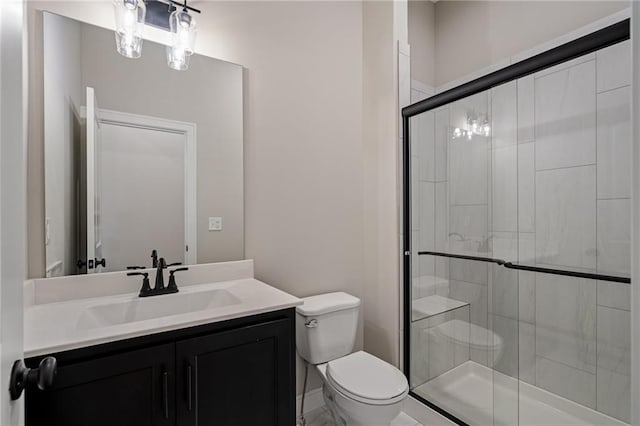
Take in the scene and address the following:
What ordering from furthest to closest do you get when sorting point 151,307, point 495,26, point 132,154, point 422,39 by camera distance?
1. point 422,39
2. point 495,26
3. point 132,154
4. point 151,307

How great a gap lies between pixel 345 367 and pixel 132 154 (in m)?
1.48

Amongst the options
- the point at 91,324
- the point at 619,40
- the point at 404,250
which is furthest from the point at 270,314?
the point at 619,40

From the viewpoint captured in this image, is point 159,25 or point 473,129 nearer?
point 159,25

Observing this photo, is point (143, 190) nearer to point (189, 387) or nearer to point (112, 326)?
point (112, 326)

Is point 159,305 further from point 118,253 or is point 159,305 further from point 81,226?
point 81,226

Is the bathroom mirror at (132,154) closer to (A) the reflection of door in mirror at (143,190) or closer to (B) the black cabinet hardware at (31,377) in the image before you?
(A) the reflection of door in mirror at (143,190)

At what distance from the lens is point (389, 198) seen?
212cm

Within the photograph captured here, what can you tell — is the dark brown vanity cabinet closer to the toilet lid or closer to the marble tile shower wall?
the toilet lid

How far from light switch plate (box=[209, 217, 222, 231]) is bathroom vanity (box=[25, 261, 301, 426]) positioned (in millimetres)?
326

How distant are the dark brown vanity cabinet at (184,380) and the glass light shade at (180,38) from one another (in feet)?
4.13

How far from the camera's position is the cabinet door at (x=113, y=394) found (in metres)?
0.95

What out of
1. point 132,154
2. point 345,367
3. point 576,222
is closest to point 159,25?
point 132,154

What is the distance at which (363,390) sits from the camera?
4.94ft

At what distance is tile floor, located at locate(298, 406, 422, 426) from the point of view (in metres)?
1.90
